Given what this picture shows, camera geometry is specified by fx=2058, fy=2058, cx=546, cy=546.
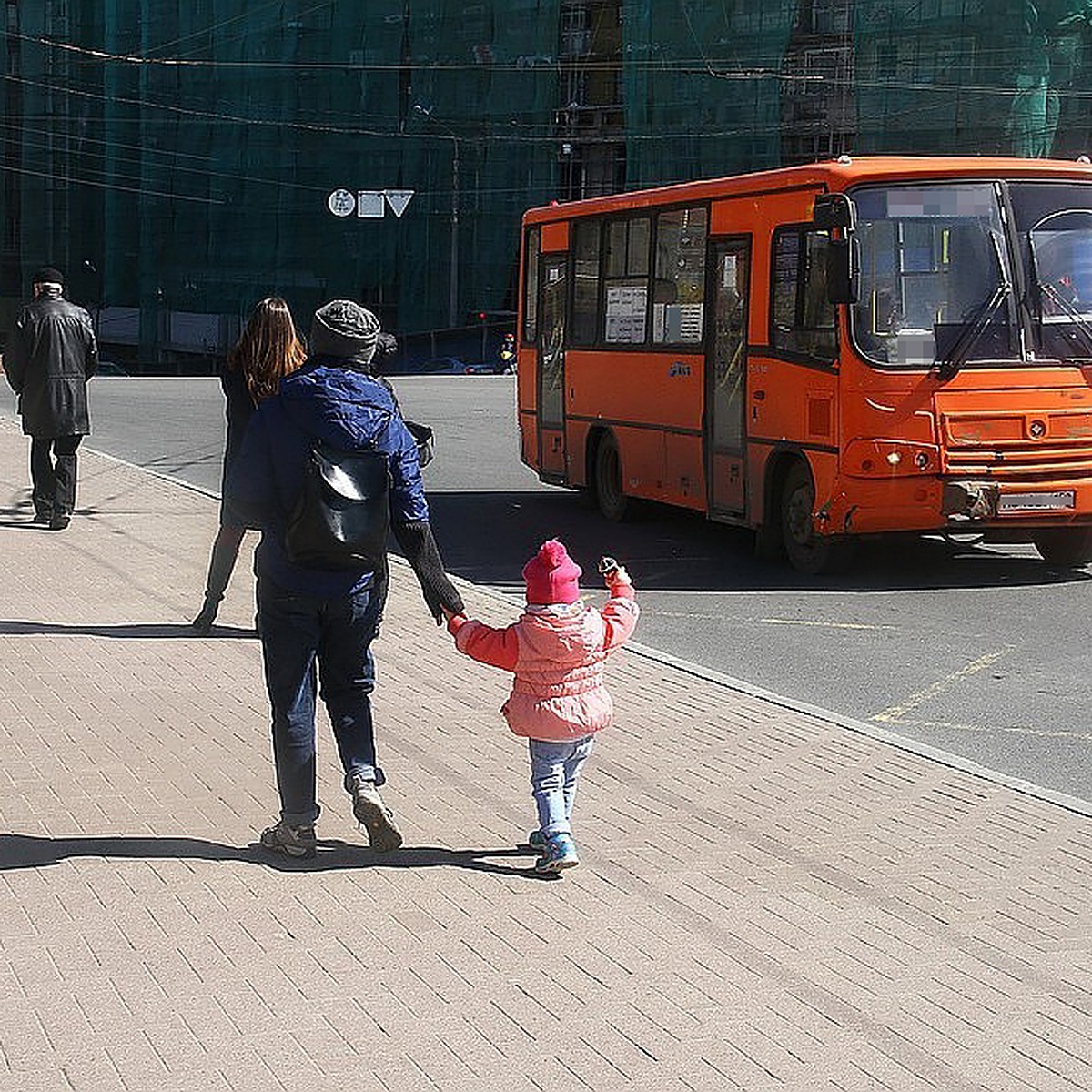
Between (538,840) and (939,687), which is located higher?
(538,840)

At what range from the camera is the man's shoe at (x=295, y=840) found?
20.7ft

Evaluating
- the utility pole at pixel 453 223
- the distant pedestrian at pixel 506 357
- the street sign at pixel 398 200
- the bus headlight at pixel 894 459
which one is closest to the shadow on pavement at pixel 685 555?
the bus headlight at pixel 894 459

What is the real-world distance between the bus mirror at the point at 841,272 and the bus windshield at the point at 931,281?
13.2 inches

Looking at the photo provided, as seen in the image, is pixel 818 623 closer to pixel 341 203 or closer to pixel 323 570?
pixel 323 570

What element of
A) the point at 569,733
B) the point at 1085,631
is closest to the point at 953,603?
the point at 1085,631

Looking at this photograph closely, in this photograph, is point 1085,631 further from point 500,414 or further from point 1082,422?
point 500,414

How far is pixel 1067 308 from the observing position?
1360cm

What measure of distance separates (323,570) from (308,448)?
37cm

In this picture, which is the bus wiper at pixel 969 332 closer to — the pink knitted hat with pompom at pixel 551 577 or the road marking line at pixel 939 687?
the road marking line at pixel 939 687

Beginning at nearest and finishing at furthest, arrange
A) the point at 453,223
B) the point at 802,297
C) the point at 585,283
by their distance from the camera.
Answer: the point at 802,297, the point at 585,283, the point at 453,223

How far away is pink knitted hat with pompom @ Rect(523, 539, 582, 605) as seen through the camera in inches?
240

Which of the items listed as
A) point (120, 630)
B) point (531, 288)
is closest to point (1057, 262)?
point (120, 630)

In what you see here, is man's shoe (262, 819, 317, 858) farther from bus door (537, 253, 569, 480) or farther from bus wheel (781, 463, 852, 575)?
bus door (537, 253, 569, 480)

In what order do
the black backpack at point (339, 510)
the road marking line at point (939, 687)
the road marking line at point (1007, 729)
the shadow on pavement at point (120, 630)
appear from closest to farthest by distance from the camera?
the black backpack at point (339, 510) → the road marking line at point (1007, 729) → the road marking line at point (939, 687) → the shadow on pavement at point (120, 630)
